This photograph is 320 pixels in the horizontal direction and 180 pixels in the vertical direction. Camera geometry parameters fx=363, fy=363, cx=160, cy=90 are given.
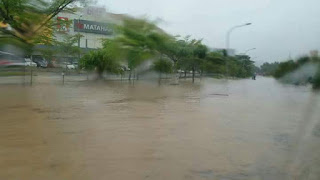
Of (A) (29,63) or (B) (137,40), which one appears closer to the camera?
(A) (29,63)

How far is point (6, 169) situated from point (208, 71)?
104 ft

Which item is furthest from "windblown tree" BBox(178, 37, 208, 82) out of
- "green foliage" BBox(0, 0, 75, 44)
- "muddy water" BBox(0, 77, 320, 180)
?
"muddy water" BBox(0, 77, 320, 180)

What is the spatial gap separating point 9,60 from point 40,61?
2.47 m

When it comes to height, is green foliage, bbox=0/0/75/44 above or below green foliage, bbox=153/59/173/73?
above

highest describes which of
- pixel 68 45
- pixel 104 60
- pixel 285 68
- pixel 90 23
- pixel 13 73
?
pixel 90 23

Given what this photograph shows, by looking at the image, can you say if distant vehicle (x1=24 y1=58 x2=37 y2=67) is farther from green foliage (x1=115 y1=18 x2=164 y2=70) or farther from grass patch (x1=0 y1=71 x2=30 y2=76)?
green foliage (x1=115 y1=18 x2=164 y2=70)

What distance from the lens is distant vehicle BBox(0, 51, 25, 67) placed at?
16.9 metres

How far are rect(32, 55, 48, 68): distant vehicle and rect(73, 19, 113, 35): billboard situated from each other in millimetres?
3190

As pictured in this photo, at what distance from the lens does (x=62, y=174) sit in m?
4.32

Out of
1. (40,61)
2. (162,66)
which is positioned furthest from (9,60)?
(162,66)

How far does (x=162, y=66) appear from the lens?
75.3 feet

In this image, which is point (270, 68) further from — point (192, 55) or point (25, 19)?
point (192, 55)

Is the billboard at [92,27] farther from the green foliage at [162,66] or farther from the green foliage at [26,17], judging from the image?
the green foliage at [26,17]

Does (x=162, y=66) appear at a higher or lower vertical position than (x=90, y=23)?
lower
